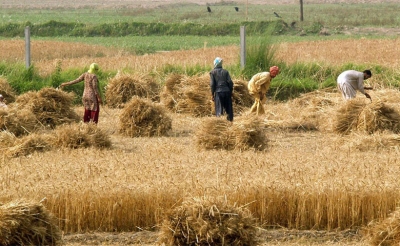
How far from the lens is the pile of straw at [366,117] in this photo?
17.8 m

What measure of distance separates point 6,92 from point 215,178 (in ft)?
32.2

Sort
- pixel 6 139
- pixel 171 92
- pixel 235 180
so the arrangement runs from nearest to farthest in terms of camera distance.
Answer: pixel 235 180 < pixel 6 139 < pixel 171 92

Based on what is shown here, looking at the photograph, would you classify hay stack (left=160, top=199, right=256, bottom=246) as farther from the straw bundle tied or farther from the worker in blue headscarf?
the worker in blue headscarf

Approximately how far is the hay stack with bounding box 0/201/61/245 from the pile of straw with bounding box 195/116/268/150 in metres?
6.54

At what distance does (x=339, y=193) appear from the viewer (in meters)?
12.0

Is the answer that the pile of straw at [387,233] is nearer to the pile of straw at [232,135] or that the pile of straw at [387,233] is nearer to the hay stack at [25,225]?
the hay stack at [25,225]

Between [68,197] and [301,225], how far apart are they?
296 centimetres

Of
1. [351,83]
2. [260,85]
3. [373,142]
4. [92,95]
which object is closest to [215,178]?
[373,142]

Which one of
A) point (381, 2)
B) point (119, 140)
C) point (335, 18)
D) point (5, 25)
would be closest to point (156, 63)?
point (119, 140)

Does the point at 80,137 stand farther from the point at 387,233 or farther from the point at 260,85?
the point at 387,233

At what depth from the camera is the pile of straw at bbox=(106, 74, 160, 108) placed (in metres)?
22.8

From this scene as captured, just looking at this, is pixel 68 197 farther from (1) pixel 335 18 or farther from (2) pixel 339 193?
(1) pixel 335 18

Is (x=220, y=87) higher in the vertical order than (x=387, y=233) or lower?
higher

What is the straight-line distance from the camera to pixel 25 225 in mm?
10031
